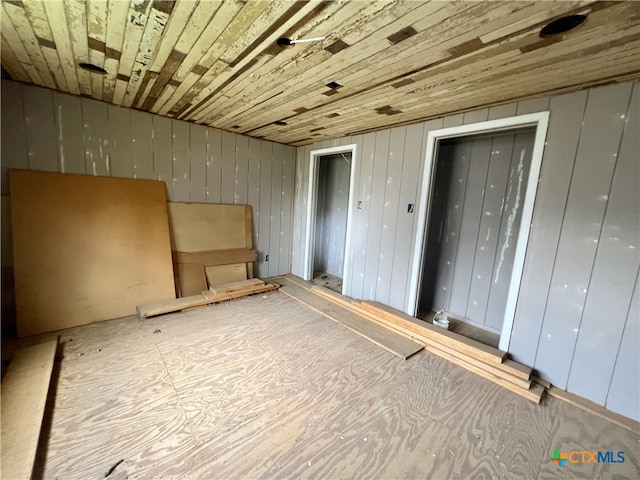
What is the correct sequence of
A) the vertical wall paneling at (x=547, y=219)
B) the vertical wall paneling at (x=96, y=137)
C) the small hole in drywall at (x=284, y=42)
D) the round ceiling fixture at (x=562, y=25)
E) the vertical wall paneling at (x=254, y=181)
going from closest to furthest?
the round ceiling fixture at (x=562, y=25), the small hole in drywall at (x=284, y=42), the vertical wall paneling at (x=547, y=219), the vertical wall paneling at (x=96, y=137), the vertical wall paneling at (x=254, y=181)

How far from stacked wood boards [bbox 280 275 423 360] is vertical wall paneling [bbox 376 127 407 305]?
0.50 m

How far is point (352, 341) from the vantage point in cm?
254

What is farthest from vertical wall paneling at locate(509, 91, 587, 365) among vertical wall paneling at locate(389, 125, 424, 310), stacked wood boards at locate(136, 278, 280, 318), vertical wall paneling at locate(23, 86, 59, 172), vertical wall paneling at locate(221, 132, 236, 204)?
vertical wall paneling at locate(23, 86, 59, 172)

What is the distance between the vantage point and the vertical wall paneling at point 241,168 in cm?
372

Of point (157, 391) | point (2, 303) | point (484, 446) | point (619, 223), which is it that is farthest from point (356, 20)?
point (2, 303)

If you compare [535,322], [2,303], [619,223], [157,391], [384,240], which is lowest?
[157,391]

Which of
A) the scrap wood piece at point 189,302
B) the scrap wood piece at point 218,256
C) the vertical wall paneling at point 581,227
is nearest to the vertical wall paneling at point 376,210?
the scrap wood piece at point 189,302

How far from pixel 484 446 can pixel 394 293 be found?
5.56 ft

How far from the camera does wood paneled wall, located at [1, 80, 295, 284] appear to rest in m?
2.38

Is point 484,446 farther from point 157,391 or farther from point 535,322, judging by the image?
point 157,391

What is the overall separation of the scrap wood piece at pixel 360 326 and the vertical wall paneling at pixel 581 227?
1.04m

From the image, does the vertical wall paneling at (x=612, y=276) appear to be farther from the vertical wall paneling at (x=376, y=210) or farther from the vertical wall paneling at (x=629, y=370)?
the vertical wall paneling at (x=376, y=210)

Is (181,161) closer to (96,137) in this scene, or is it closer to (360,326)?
(96,137)

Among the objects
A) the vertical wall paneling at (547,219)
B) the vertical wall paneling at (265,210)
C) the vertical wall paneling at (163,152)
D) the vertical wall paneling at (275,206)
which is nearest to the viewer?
the vertical wall paneling at (547,219)
